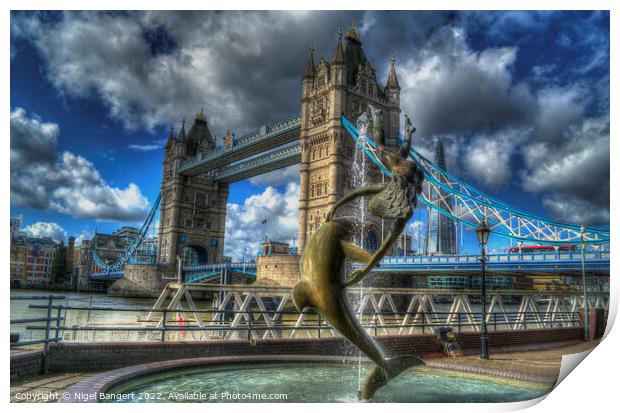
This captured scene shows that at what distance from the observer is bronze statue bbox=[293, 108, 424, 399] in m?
3.90

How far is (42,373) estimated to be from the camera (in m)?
5.80

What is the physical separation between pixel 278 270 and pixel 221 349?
28.4 m

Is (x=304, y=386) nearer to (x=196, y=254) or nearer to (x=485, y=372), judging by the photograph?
(x=485, y=372)

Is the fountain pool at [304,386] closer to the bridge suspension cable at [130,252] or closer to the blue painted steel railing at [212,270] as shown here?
the blue painted steel railing at [212,270]

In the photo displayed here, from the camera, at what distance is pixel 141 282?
51.3 m

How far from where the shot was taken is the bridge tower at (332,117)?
39.4 meters

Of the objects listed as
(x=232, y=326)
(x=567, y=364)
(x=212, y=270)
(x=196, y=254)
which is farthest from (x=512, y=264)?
(x=196, y=254)

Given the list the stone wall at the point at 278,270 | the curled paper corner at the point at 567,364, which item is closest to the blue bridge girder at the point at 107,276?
the stone wall at the point at 278,270

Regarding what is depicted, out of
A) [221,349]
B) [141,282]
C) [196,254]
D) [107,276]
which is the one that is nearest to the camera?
[221,349]

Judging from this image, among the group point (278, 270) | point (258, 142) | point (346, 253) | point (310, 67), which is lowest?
point (278, 270)

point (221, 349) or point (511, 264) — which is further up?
point (511, 264)

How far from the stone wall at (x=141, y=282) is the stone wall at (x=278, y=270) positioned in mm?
19026
